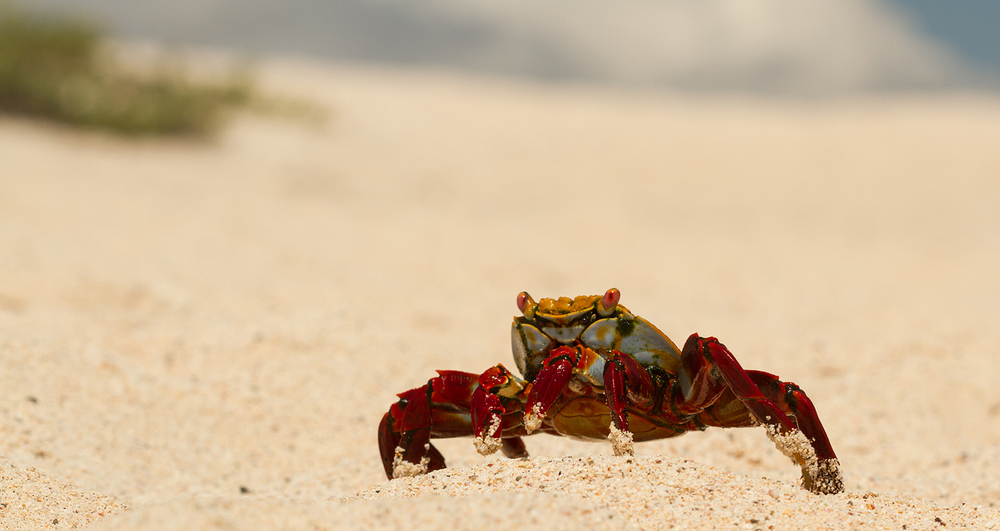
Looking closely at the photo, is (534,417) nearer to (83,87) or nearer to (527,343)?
(527,343)

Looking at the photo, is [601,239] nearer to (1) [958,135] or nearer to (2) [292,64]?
(1) [958,135]

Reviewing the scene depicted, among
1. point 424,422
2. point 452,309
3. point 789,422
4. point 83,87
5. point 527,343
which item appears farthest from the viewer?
point 83,87

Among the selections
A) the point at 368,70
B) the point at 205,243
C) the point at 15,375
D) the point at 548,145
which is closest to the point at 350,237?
the point at 205,243

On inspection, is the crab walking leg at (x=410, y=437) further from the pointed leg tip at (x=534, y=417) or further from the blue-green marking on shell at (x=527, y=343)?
the pointed leg tip at (x=534, y=417)

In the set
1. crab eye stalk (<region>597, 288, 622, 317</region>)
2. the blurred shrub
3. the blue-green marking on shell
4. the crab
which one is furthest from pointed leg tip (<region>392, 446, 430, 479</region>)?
the blurred shrub

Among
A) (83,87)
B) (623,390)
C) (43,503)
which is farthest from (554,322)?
(83,87)

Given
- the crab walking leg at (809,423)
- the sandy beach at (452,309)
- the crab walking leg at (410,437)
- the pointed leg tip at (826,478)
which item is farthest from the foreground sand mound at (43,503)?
the pointed leg tip at (826,478)
